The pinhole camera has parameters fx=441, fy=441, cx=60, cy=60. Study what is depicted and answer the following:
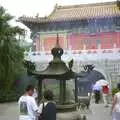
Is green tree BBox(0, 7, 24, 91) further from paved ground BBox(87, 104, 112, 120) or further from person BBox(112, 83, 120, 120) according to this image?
person BBox(112, 83, 120, 120)

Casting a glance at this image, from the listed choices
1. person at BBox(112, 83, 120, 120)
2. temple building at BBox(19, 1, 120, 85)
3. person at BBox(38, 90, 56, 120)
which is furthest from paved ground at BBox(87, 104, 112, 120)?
temple building at BBox(19, 1, 120, 85)

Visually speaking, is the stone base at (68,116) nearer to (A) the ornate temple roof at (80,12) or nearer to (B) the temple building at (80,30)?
(B) the temple building at (80,30)

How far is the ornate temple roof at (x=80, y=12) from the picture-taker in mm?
38025

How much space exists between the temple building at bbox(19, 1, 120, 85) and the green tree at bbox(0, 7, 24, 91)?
7017 millimetres

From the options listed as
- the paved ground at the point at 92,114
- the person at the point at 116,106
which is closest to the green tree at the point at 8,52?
the paved ground at the point at 92,114

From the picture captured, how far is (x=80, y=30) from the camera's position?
124 ft

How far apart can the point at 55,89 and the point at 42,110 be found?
2904mm

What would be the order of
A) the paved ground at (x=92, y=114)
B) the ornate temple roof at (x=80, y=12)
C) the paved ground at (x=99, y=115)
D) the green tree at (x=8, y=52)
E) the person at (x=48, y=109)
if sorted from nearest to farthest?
the person at (x=48, y=109) → the paved ground at (x=99, y=115) → the paved ground at (x=92, y=114) → the green tree at (x=8, y=52) → the ornate temple roof at (x=80, y=12)

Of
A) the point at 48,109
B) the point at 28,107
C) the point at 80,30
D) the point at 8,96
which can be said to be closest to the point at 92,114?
the point at 28,107

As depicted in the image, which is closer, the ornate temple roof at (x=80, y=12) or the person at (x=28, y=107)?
the person at (x=28, y=107)

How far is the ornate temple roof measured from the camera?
125 feet

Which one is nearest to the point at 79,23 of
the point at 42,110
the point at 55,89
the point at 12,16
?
the point at 12,16

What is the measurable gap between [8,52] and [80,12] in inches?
606

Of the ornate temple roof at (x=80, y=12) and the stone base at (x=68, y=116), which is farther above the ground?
the ornate temple roof at (x=80, y=12)
